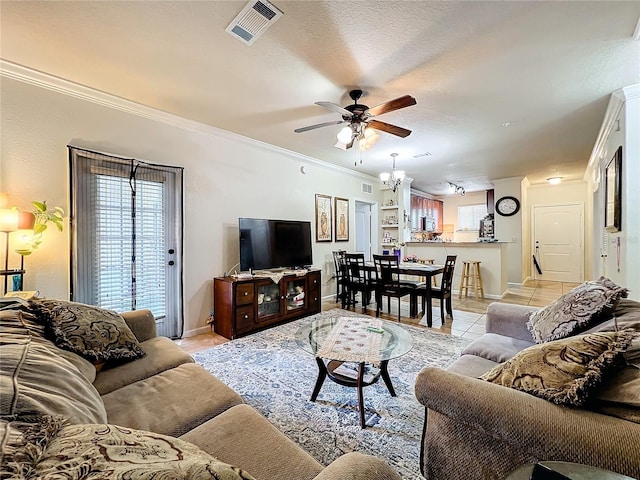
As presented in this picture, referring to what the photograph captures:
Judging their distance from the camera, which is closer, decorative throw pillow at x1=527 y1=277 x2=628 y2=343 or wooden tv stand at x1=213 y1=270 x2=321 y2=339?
decorative throw pillow at x1=527 y1=277 x2=628 y2=343

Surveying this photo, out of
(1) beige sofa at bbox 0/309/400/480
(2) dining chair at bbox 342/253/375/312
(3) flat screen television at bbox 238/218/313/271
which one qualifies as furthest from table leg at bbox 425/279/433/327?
(1) beige sofa at bbox 0/309/400/480

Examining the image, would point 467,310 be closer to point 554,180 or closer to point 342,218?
point 342,218

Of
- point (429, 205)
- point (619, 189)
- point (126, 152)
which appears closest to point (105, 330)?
point (126, 152)

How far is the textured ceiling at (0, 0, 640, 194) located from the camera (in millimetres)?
1770

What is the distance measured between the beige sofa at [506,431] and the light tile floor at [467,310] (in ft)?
8.02

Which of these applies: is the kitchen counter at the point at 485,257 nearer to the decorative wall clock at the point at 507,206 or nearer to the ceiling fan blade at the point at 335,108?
the decorative wall clock at the point at 507,206

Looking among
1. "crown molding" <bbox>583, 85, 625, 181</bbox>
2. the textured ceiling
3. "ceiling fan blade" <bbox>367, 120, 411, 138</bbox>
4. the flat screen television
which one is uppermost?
the textured ceiling

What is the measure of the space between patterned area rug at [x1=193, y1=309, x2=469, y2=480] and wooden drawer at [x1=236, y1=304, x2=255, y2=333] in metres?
0.19

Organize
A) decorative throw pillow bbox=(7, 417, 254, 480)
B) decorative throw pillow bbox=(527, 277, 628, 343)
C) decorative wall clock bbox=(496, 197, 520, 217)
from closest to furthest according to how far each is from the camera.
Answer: decorative throw pillow bbox=(7, 417, 254, 480)
decorative throw pillow bbox=(527, 277, 628, 343)
decorative wall clock bbox=(496, 197, 520, 217)

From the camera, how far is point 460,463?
43.6 inches

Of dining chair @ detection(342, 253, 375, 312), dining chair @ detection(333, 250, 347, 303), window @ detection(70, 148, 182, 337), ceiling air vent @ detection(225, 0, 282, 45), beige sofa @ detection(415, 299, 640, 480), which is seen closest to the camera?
beige sofa @ detection(415, 299, 640, 480)

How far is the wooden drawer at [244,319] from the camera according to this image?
3.34 metres

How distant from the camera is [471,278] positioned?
5844 millimetres

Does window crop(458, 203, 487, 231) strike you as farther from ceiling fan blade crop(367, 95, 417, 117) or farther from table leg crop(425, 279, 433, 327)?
ceiling fan blade crop(367, 95, 417, 117)
